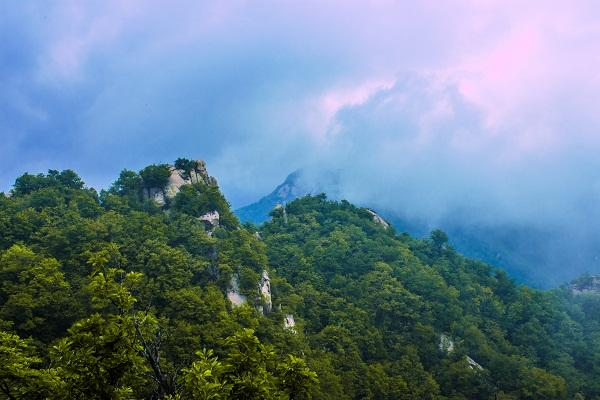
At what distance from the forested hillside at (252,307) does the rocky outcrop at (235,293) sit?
19cm

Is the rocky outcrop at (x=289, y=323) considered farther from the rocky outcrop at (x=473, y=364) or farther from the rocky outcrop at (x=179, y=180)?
the rocky outcrop at (x=473, y=364)

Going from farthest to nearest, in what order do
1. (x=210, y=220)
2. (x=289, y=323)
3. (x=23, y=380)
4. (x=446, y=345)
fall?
(x=446, y=345)
(x=210, y=220)
(x=289, y=323)
(x=23, y=380)

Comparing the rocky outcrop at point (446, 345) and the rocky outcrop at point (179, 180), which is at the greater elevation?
the rocky outcrop at point (179, 180)

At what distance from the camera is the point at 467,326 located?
60562 mm

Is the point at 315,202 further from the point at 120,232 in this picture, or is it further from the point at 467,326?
the point at 120,232

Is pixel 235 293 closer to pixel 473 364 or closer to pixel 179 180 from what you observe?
pixel 179 180

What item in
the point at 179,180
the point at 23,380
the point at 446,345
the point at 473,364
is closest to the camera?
the point at 23,380

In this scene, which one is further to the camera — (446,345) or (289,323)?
(446,345)

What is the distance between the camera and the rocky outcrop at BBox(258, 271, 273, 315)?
47.4m

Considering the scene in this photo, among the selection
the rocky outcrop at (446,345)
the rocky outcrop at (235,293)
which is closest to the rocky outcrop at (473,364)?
the rocky outcrop at (446,345)

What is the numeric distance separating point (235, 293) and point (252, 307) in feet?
37.3

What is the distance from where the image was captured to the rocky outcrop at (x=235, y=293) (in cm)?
4528

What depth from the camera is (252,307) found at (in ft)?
115

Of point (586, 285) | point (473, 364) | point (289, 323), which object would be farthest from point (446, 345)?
point (586, 285)
